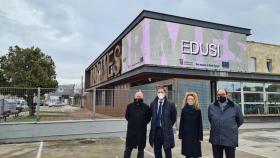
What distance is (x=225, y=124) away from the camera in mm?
5699

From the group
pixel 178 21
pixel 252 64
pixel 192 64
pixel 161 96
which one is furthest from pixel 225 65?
pixel 161 96

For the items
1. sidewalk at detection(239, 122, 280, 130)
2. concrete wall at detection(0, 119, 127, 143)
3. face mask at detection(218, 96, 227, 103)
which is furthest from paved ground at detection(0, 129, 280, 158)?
sidewalk at detection(239, 122, 280, 130)

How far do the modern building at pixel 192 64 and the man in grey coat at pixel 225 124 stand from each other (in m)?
8.86

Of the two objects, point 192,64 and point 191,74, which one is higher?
point 192,64

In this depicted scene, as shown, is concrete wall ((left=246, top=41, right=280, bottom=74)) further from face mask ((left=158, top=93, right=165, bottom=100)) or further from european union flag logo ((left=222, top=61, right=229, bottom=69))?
face mask ((left=158, top=93, right=165, bottom=100))

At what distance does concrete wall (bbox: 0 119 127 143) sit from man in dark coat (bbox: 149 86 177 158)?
7.62 m

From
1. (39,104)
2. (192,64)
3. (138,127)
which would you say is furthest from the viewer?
A: (192,64)

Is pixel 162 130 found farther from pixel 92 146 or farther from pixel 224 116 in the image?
pixel 92 146

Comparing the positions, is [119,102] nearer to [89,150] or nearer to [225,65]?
[89,150]

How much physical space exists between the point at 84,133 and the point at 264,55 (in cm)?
1483

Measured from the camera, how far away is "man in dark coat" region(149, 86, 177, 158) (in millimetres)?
6055

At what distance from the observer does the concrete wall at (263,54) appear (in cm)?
2088

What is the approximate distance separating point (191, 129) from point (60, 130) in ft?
27.3

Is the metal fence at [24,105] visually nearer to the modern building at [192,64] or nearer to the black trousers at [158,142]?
the modern building at [192,64]
